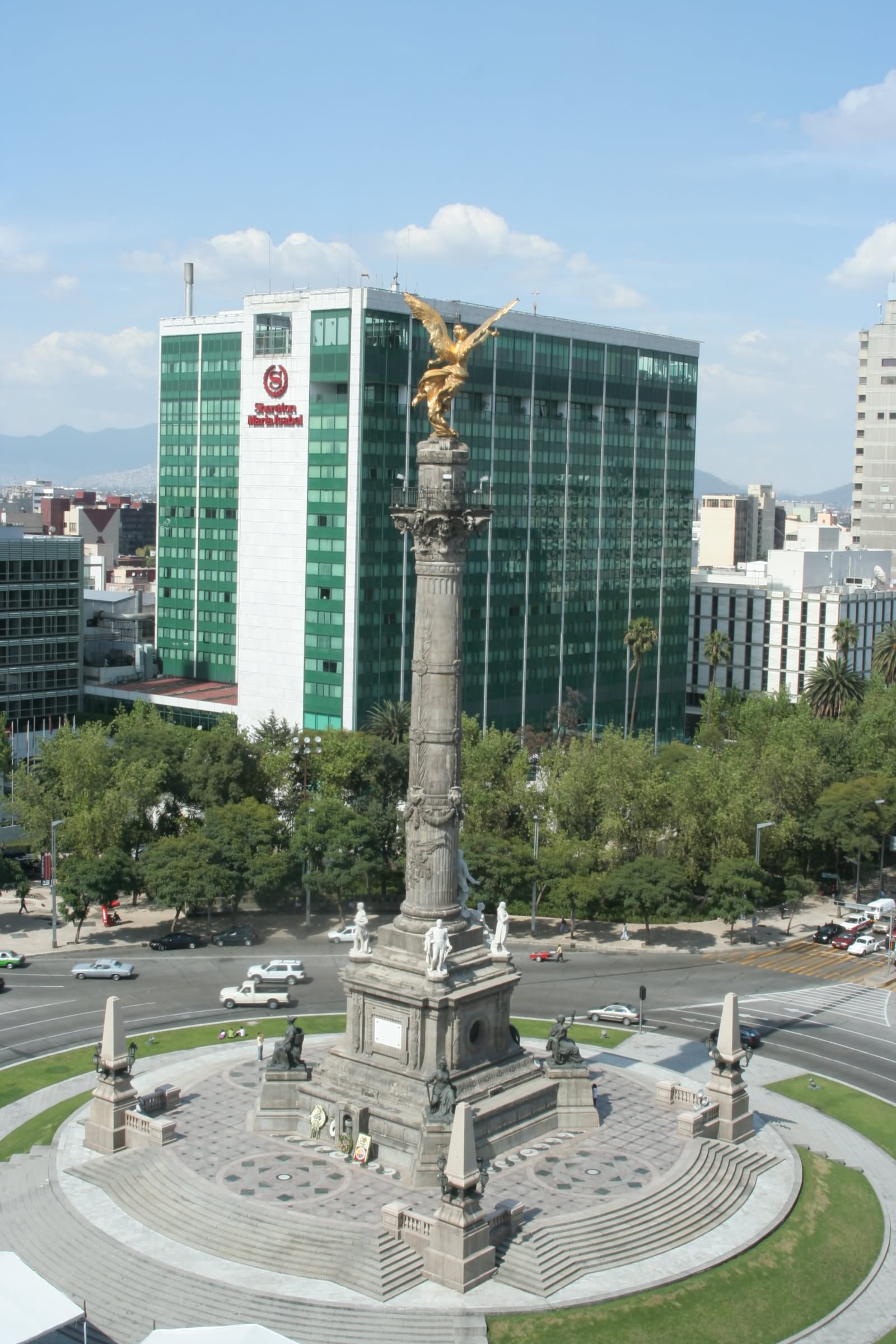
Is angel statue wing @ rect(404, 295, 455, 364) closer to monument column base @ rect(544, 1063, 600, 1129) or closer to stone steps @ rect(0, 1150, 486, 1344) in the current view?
monument column base @ rect(544, 1063, 600, 1129)

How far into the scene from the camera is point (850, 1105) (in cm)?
6053

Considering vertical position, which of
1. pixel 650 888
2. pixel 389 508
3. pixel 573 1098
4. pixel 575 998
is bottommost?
pixel 575 998

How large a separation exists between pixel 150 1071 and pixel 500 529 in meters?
74.0

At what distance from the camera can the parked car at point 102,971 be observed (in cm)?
7594

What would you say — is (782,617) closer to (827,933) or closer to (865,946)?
(827,933)

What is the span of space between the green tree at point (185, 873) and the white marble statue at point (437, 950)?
3103 cm

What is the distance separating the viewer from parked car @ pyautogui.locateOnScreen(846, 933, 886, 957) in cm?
8494

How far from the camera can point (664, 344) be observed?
145250 mm

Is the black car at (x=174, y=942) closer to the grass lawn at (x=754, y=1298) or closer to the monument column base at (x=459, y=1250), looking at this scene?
the monument column base at (x=459, y=1250)

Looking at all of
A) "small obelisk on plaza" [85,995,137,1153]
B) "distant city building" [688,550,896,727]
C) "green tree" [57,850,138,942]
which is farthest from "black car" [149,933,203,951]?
"distant city building" [688,550,896,727]

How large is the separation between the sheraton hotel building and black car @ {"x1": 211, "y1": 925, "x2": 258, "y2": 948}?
31708 mm

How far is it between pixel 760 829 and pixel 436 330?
47472 mm

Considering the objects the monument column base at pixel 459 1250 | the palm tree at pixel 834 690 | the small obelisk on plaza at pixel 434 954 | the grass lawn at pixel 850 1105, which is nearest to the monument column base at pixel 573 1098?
the small obelisk on plaza at pixel 434 954

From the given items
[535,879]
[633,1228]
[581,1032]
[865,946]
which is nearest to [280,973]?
[581,1032]
